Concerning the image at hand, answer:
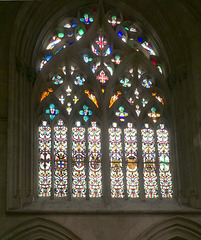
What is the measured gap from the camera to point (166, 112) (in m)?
14.4

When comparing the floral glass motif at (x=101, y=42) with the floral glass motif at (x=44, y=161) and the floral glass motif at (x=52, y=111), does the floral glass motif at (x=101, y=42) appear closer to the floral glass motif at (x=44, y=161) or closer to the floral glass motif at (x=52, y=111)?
the floral glass motif at (x=52, y=111)

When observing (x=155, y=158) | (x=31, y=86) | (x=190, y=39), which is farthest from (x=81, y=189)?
(x=190, y=39)

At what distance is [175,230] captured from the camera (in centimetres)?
1238

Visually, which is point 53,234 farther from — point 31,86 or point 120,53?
point 120,53

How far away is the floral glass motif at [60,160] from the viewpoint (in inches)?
526

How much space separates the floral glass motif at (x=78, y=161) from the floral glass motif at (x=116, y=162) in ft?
2.27

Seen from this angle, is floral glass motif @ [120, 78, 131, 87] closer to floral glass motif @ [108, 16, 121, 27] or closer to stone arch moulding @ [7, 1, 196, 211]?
floral glass motif @ [108, 16, 121, 27]

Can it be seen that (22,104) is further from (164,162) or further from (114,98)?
(164,162)

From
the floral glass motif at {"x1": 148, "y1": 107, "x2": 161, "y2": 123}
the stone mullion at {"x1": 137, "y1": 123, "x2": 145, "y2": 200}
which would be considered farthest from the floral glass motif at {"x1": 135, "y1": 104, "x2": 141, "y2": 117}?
the stone mullion at {"x1": 137, "y1": 123, "x2": 145, "y2": 200}

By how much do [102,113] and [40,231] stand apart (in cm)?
359

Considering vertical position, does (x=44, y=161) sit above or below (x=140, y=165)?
above

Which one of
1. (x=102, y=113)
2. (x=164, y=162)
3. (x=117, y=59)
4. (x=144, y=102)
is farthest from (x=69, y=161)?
(x=117, y=59)

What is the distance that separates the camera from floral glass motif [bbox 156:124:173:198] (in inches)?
535

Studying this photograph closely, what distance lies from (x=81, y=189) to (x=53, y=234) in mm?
1666
